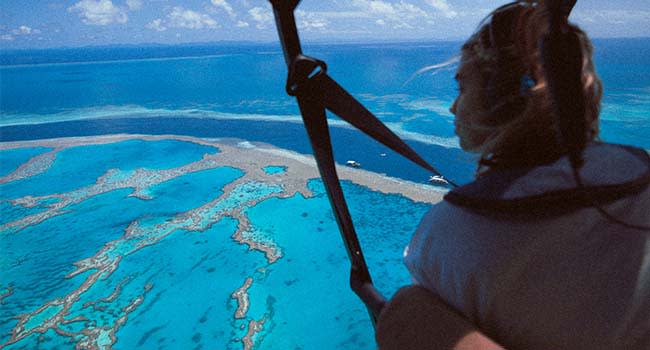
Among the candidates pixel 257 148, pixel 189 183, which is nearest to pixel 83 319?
pixel 189 183

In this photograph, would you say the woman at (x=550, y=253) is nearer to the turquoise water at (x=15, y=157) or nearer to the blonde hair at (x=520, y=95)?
the blonde hair at (x=520, y=95)

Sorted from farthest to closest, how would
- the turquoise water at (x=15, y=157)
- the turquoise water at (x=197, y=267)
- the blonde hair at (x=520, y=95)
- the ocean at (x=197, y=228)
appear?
the turquoise water at (x=15, y=157) → the ocean at (x=197, y=228) → the turquoise water at (x=197, y=267) → the blonde hair at (x=520, y=95)

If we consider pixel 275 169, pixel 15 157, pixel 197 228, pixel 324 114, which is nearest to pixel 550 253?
pixel 324 114

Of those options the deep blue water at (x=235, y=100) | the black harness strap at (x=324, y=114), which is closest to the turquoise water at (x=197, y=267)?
the deep blue water at (x=235, y=100)

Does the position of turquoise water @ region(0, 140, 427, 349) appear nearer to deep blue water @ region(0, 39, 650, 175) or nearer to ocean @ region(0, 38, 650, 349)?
ocean @ region(0, 38, 650, 349)

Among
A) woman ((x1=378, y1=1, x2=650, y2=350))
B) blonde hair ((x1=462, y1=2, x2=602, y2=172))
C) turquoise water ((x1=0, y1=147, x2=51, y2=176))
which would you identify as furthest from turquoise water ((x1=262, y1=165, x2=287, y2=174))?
woman ((x1=378, y1=1, x2=650, y2=350))

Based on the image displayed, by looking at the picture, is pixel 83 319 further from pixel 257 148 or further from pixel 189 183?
pixel 257 148

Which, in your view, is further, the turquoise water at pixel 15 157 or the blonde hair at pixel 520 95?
A: the turquoise water at pixel 15 157
